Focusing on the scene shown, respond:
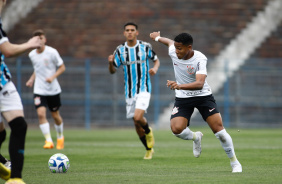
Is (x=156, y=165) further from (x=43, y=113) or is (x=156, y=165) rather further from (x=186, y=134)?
(x=43, y=113)

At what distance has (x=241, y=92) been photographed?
73.7 feet

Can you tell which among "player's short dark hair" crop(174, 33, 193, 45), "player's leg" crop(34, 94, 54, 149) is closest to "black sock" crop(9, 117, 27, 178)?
"player's short dark hair" crop(174, 33, 193, 45)

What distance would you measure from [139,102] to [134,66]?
2.45 ft

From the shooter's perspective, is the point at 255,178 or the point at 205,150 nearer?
the point at 255,178

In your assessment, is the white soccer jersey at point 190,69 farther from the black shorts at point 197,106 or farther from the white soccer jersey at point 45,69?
the white soccer jersey at point 45,69

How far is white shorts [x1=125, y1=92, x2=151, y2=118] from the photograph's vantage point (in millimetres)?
11000

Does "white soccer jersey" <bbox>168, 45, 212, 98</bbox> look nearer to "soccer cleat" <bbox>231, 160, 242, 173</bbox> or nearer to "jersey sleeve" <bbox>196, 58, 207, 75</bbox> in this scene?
"jersey sleeve" <bbox>196, 58, 207, 75</bbox>

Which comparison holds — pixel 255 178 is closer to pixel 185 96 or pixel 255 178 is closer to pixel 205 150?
pixel 185 96

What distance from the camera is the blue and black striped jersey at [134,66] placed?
11.3 metres

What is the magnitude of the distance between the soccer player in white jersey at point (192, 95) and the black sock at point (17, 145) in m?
2.42

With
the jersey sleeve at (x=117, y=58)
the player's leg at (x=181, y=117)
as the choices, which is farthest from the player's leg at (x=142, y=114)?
the player's leg at (x=181, y=117)

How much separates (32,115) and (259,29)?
9870 millimetres

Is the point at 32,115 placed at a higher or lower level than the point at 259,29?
lower

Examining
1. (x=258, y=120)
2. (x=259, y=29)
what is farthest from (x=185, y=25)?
(x=258, y=120)
